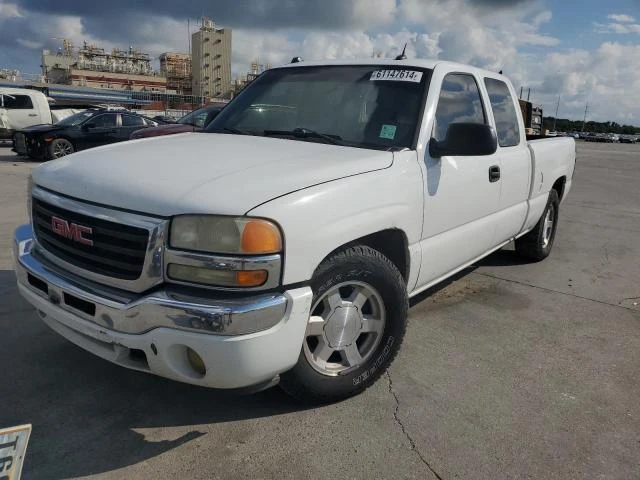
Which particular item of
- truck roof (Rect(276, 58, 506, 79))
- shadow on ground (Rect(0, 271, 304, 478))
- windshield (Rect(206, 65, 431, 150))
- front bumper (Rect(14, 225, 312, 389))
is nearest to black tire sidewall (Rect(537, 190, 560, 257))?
truck roof (Rect(276, 58, 506, 79))

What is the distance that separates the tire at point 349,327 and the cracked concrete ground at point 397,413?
174mm

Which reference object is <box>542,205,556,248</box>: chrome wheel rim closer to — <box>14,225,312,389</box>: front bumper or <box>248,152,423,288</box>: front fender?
<box>248,152,423,288</box>: front fender

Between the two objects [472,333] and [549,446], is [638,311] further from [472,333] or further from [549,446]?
[549,446]

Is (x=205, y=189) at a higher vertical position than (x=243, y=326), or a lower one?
higher

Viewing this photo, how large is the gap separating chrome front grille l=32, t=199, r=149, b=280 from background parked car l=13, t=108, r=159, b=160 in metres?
12.5

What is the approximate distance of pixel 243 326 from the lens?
2.16 meters

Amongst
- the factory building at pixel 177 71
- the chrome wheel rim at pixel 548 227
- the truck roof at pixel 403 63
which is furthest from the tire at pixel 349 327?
the factory building at pixel 177 71

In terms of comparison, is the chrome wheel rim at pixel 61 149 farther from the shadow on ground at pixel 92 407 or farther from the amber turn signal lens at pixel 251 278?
the amber turn signal lens at pixel 251 278

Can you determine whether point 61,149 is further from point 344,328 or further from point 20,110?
point 344,328

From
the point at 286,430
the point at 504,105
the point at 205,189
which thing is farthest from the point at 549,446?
the point at 504,105

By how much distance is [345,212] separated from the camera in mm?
2545

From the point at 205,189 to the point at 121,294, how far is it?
23.6 inches

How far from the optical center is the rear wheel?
13898 mm

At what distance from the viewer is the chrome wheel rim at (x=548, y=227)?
5.70 metres
